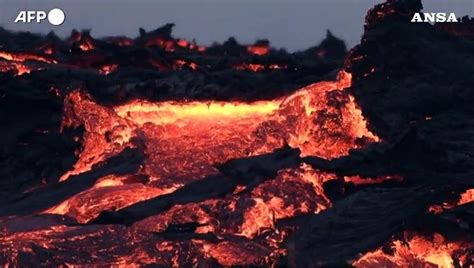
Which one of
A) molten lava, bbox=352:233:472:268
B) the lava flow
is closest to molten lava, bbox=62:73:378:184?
the lava flow

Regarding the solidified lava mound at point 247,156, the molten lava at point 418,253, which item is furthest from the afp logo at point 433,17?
the molten lava at point 418,253

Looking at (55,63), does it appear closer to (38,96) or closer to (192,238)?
(38,96)

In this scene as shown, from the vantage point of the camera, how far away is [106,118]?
45.5 ft

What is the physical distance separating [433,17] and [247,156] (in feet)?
13.5

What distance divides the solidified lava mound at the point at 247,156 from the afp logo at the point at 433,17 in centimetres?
11

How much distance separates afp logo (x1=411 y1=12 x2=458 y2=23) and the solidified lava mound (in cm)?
11

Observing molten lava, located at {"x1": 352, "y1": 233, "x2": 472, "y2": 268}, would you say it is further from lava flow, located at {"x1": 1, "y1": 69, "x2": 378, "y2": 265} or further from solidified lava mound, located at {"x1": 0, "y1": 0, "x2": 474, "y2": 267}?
lava flow, located at {"x1": 1, "y1": 69, "x2": 378, "y2": 265}

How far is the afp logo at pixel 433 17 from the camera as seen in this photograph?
14509 millimetres

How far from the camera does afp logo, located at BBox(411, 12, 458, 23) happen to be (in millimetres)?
14509

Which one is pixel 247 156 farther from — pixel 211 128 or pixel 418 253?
pixel 418 253

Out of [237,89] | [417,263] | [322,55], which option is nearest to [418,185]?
[417,263]

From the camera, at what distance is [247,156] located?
13.0 metres

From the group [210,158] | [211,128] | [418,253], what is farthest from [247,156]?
[418,253]

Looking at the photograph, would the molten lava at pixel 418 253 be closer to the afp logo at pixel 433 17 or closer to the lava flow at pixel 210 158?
the lava flow at pixel 210 158
